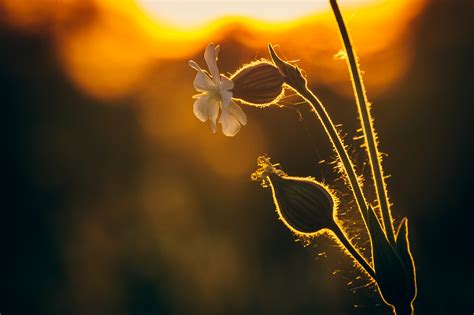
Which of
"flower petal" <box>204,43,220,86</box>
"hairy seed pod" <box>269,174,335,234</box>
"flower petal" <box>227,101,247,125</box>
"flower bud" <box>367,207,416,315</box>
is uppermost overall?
"flower petal" <box>204,43,220,86</box>

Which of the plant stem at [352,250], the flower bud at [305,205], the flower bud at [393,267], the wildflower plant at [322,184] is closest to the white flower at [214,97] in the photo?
the wildflower plant at [322,184]

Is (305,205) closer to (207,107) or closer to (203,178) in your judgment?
(207,107)

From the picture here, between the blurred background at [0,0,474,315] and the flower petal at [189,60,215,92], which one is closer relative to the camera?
the flower petal at [189,60,215,92]

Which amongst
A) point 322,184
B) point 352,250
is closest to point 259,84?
point 322,184

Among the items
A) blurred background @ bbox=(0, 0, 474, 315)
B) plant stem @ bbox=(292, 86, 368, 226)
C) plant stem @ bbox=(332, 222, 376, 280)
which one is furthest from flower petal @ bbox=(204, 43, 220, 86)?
blurred background @ bbox=(0, 0, 474, 315)

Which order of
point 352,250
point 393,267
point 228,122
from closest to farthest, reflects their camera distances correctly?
1. point 393,267
2. point 352,250
3. point 228,122

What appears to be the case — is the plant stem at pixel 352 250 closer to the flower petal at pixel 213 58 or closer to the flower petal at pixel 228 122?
the flower petal at pixel 228 122

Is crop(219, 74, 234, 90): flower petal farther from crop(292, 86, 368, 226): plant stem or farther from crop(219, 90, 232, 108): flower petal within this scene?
crop(292, 86, 368, 226): plant stem
